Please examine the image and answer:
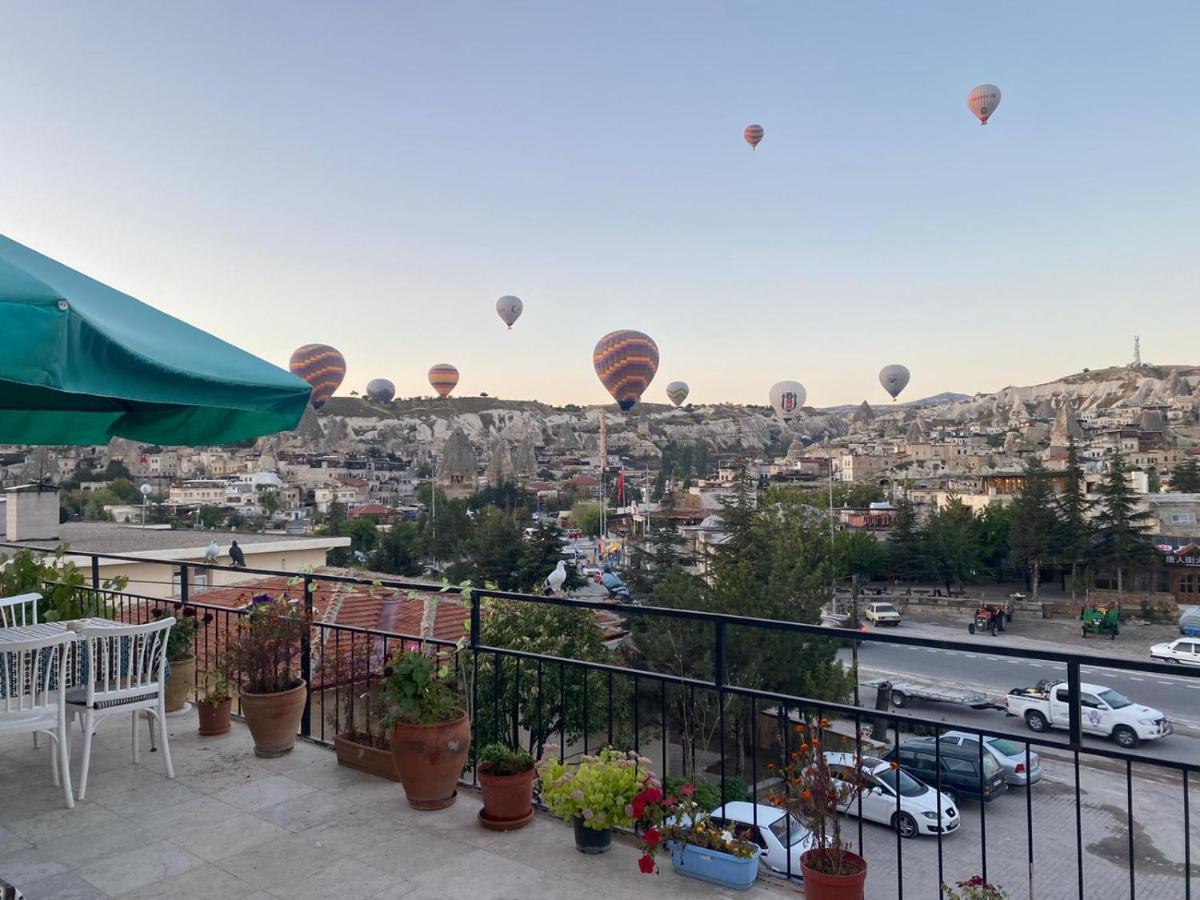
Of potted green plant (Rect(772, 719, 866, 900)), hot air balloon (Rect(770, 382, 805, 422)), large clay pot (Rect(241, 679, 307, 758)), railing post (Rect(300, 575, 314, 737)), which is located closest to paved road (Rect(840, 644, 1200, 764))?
railing post (Rect(300, 575, 314, 737))

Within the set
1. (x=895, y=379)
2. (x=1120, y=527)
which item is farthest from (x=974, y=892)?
(x=895, y=379)

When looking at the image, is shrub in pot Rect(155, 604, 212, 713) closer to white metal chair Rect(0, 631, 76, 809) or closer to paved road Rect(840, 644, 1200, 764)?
white metal chair Rect(0, 631, 76, 809)

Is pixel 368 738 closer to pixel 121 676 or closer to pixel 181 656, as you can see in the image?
pixel 121 676

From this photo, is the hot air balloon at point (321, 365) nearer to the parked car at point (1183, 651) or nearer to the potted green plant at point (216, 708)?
the parked car at point (1183, 651)

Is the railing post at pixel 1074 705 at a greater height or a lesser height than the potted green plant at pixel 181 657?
greater

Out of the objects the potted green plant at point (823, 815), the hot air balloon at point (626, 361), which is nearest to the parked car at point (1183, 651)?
the hot air balloon at point (626, 361)

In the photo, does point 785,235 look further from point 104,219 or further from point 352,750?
point 352,750
